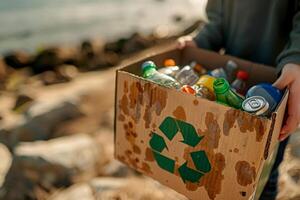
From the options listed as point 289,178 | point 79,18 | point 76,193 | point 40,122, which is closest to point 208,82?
point 289,178

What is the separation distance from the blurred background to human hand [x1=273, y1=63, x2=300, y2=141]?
964mm

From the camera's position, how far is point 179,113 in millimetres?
1461

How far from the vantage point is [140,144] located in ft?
5.42

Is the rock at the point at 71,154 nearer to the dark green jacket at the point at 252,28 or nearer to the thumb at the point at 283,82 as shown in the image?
the dark green jacket at the point at 252,28

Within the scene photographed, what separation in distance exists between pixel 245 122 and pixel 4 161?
236 centimetres

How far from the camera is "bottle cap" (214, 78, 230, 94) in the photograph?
1.44m

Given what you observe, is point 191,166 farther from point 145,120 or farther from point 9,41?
point 9,41

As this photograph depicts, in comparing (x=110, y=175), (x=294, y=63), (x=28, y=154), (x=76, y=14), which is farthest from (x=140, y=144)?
(x=76, y=14)

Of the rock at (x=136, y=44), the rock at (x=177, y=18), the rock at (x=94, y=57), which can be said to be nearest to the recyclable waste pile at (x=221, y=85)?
the rock at (x=94, y=57)

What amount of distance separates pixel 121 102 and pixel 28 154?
4.72 ft

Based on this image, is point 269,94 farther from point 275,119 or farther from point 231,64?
point 231,64

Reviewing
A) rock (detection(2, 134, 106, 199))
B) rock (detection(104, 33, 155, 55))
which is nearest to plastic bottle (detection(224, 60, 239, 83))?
rock (detection(2, 134, 106, 199))

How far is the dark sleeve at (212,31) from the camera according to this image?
206cm

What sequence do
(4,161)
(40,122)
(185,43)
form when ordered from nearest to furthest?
(185,43) < (4,161) < (40,122)
